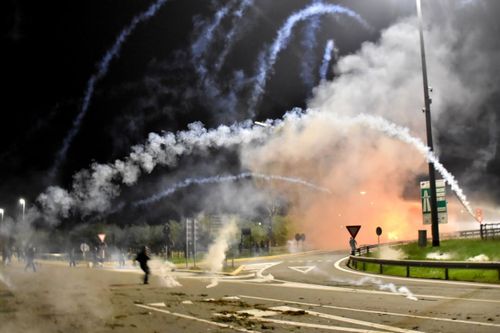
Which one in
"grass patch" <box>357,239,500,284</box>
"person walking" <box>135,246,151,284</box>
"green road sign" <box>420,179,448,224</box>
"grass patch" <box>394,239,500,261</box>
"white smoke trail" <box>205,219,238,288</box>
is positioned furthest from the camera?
"white smoke trail" <box>205,219,238,288</box>

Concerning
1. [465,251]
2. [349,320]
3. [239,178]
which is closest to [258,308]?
[349,320]

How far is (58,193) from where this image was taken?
65438 mm

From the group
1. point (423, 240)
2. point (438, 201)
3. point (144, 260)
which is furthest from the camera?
point (423, 240)

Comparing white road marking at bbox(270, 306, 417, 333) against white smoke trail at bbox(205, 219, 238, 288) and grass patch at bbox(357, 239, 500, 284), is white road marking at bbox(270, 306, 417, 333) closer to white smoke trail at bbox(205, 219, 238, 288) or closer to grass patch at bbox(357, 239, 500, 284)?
grass patch at bbox(357, 239, 500, 284)

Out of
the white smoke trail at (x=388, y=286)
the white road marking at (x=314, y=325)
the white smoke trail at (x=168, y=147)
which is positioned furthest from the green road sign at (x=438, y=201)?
the white road marking at (x=314, y=325)

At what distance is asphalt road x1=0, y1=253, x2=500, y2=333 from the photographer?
9.28 metres

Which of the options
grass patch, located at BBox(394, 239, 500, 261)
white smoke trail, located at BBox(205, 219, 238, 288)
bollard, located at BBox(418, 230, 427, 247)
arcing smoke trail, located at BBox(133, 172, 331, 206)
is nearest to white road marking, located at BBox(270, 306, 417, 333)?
grass patch, located at BBox(394, 239, 500, 261)

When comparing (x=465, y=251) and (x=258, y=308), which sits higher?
(x=465, y=251)

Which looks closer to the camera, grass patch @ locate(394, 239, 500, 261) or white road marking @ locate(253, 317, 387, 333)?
white road marking @ locate(253, 317, 387, 333)

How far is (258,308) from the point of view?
11.7 meters

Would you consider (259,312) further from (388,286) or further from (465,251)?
(465,251)

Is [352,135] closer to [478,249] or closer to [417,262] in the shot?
[478,249]

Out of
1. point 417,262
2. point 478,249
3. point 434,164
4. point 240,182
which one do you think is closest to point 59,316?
point 417,262

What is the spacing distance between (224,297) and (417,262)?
910 centimetres
